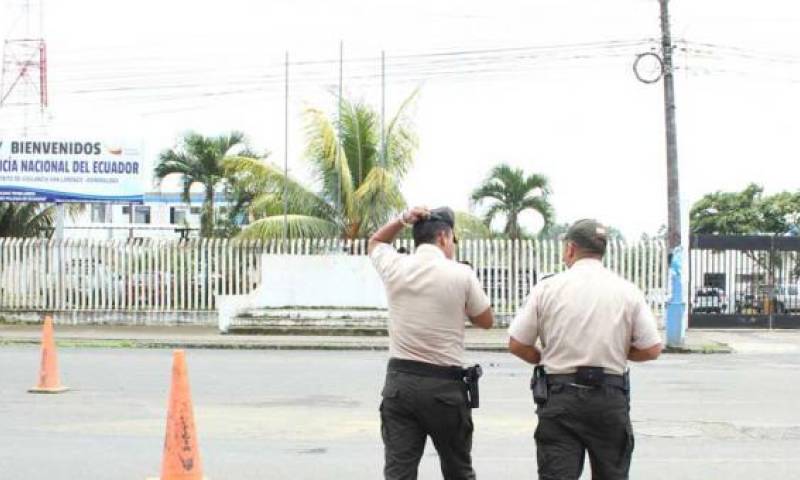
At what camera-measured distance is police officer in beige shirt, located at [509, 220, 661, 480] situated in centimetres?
459

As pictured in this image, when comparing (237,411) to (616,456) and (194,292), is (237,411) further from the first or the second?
(194,292)

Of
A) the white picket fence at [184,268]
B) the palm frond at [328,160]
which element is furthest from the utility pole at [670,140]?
the palm frond at [328,160]

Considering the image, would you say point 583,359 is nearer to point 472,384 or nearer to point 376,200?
point 472,384

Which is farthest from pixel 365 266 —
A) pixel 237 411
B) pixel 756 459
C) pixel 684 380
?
pixel 756 459

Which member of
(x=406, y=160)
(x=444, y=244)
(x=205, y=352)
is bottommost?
(x=205, y=352)

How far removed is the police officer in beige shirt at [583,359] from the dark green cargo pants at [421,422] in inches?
15.7

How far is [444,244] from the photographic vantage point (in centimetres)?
514

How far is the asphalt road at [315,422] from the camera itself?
7668 mm

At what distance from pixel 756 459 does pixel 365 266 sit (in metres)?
15.0

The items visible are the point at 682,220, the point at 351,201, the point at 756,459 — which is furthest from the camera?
the point at 351,201

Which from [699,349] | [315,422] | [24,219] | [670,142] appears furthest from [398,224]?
[24,219]

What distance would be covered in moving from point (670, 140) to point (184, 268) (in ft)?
36.4

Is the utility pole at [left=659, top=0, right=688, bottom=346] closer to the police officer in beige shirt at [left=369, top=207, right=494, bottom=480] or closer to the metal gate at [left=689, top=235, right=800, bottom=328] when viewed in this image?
the metal gate at [left=689, top=235, right=800, bottom=328]

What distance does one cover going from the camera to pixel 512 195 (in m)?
35.8
